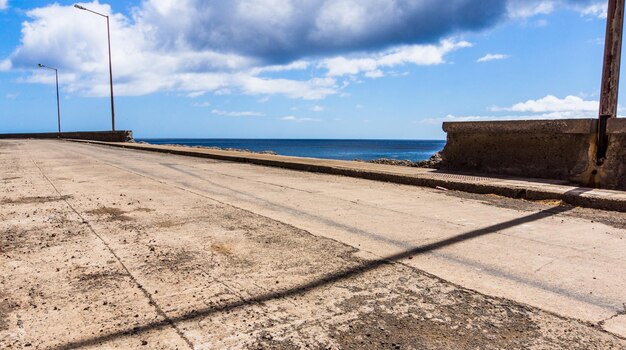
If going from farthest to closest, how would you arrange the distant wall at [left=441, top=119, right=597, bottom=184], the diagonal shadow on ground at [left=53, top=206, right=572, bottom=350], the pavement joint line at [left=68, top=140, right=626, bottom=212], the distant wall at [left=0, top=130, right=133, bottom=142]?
1. the distant wall at [left=0, top=130, right=133, bottom=142]
2. the distant wall at [left=441, top=119, right=597, bottom=184]
3. the pavement joint line at [left=68, top=140, right=626, bottom=212]
4. the diagonal shadow on ground at [left=53, top=206, right=572, bottom=350]

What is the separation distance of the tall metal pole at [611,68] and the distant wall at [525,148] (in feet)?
0.50

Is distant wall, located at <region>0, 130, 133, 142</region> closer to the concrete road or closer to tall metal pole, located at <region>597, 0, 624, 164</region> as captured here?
the concrete road

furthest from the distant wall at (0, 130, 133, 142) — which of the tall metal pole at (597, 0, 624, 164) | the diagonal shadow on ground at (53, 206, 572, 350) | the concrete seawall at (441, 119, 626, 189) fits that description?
the diagonal shadow on ground at (53, 206, 572, 350)

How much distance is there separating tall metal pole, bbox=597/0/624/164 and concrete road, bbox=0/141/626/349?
186 cm

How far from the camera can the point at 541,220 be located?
5.62 m

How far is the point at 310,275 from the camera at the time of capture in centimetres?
351

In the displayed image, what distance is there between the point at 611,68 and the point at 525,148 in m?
1.93

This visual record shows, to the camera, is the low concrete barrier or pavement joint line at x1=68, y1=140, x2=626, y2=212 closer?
pavement joint line at x1=68, y1=140, x2=626, y2=212

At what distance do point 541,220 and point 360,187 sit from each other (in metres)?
3.70

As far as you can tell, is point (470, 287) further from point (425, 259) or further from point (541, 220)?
point (541, 220)

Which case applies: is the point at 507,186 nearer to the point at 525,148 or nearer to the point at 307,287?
the point at 525,148

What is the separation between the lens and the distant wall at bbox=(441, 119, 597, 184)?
24.8ft

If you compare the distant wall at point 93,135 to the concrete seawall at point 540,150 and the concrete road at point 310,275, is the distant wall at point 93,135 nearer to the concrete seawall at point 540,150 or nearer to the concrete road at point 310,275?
the concrete seawall at point 540,150

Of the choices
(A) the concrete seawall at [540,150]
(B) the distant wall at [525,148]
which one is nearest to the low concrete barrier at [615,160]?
(A) the concrete seawall at [540,150]
